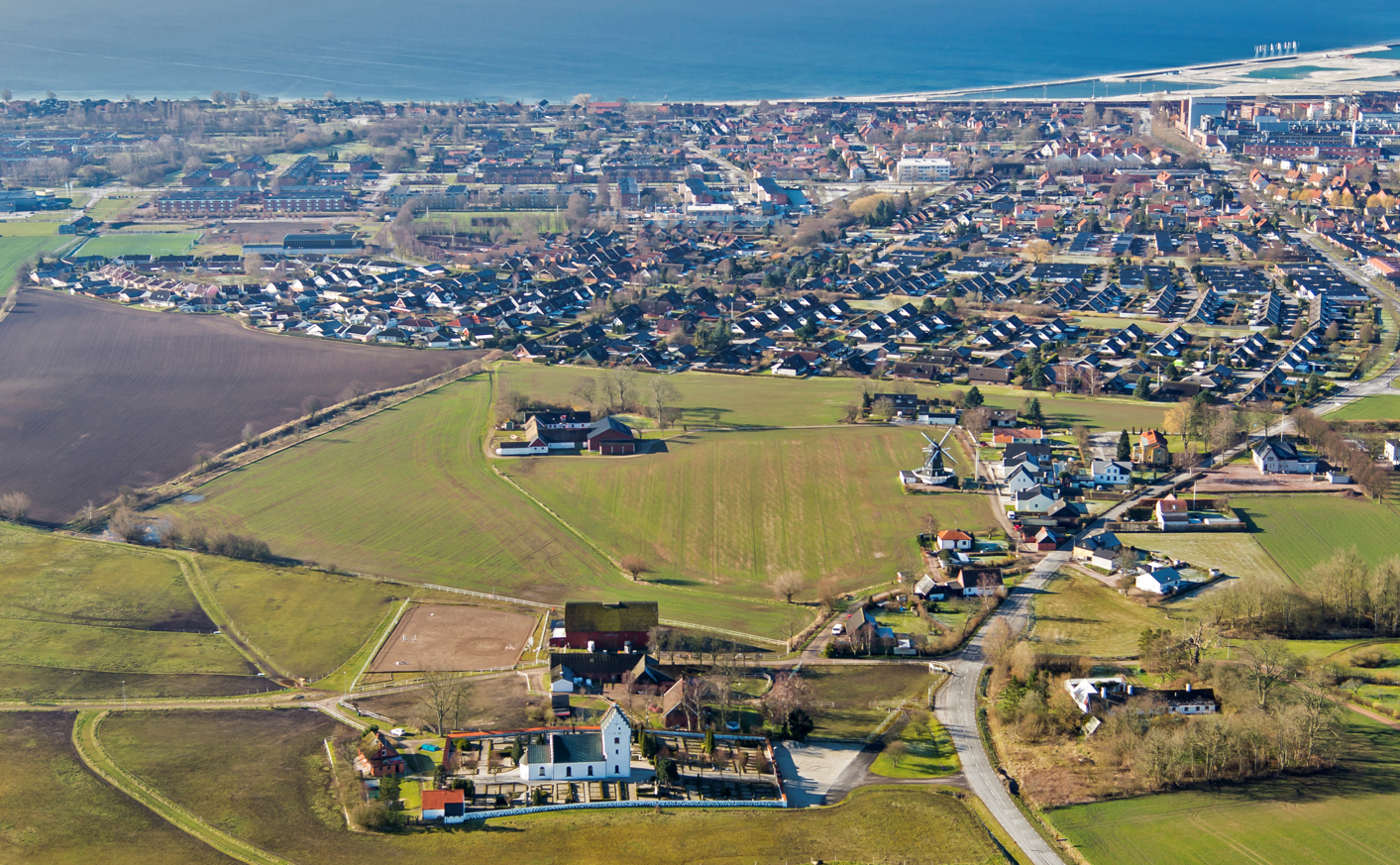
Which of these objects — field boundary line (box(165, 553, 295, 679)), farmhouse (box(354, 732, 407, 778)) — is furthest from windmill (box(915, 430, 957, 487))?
farmhouse (box(354, 732, 407, 778))

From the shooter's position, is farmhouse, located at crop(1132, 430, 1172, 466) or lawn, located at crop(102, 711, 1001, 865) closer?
lawn, located at crop(102, 711, 1001, 865)

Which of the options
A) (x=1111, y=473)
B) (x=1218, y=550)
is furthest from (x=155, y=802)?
(x=1111, y=473)

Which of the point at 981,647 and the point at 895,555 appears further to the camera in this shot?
the point at 895,555

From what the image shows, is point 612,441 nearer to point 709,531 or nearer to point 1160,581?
point 709,531

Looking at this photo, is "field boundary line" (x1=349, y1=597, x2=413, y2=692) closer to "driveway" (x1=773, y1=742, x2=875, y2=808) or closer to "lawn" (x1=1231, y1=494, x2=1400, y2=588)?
"driveway" (x1=773, y1=742, x2=875, y2=808)

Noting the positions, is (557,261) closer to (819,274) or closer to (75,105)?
(819,274)

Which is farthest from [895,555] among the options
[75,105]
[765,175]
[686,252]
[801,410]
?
[75,105]
